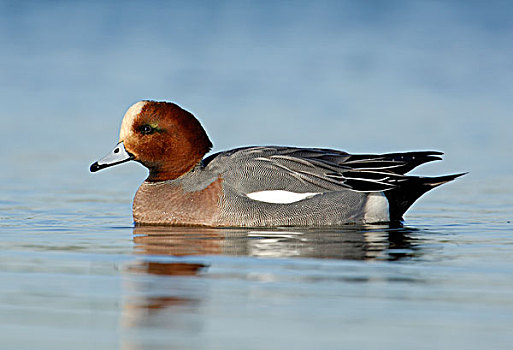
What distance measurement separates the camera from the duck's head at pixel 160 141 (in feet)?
25.6

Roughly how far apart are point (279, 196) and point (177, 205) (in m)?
0.76

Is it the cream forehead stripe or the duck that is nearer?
the duck

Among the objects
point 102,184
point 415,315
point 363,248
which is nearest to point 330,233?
point 363,248

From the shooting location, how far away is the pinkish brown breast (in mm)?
7531

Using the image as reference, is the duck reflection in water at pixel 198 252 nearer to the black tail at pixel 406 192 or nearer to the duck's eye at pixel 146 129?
the black tail at pixel 406 192

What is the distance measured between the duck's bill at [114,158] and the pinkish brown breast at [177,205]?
0.30 m

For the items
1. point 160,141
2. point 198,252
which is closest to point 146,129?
point 160,141

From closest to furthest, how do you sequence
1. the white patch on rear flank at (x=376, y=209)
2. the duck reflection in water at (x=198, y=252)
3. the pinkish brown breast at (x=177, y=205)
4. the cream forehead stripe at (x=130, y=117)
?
the duck reflection in water at (x=198, y=252) → the pinkish brown breast at (x=177, y=205) → the cream forehead stripe at (x=130, y=117) → the white patch on rear flank at (x=376, y=209)

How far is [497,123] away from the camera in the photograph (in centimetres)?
1437

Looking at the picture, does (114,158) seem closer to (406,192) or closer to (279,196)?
(279,196)

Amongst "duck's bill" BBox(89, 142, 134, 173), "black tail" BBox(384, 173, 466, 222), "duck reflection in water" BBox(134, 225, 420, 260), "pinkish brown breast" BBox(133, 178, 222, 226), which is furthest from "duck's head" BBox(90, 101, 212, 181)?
"black tail" BBox(384, 173, 466, 222)

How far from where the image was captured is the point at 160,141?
311 inches

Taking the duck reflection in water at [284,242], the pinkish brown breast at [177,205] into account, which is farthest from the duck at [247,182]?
the duck reflection in water at [284,242]

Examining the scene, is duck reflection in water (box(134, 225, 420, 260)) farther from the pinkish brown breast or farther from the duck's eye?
the duck's eye
